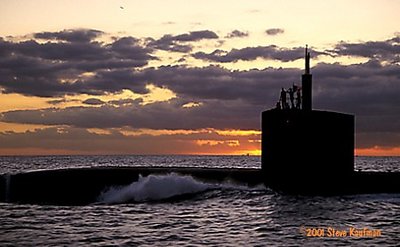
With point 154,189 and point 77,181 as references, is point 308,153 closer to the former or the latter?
point 154,189

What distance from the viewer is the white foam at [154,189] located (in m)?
33.1

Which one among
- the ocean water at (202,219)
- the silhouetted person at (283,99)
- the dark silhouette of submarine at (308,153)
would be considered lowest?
the ocean water at (202,219)

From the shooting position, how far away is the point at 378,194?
3141 centimetres

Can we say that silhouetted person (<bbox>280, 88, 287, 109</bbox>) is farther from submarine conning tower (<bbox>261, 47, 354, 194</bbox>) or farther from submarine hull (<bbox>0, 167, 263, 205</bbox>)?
submarine hull (<bbox>0, 167, 263, 205</bbox>)

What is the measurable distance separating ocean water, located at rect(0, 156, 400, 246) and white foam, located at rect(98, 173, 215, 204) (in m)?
0.05

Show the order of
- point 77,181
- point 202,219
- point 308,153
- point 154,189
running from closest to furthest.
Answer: point 202,219 < point 308,153 < point 154,189 < point 77,181

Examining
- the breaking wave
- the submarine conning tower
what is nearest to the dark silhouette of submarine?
the submarine conning tower

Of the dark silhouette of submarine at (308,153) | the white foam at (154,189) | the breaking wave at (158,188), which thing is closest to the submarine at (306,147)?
the dark silhouette of submarine at (308,153)

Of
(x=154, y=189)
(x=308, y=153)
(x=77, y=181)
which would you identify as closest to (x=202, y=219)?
(x=308, y=153)

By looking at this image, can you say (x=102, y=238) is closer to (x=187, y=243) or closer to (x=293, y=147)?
(x=187, y=243)

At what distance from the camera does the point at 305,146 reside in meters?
30.1

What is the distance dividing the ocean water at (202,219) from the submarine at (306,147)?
44.7 inches

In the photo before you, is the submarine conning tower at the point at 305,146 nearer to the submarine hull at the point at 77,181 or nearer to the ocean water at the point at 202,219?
the ocean water at the point at 202,219

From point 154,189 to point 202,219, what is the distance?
1017 cm
